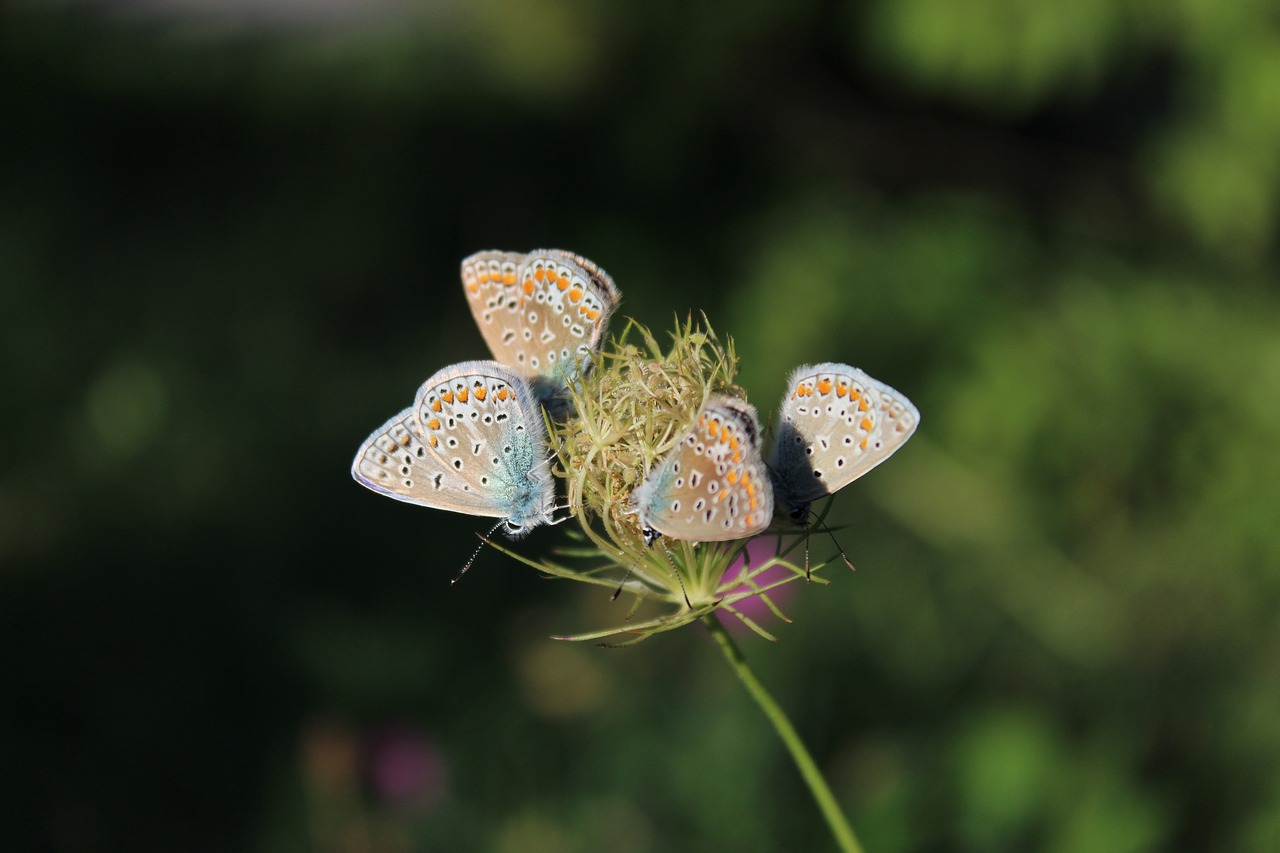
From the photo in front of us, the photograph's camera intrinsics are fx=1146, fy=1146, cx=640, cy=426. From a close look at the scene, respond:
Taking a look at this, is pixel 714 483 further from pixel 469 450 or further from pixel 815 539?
pixel 815 539

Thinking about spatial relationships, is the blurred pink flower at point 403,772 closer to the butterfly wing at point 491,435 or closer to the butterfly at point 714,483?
the butterfly wing at point 491,435

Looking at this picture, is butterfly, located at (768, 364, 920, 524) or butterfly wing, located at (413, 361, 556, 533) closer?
butterfly, located at (768, 364, 920, 524)

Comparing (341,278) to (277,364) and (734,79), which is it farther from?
(734,79)

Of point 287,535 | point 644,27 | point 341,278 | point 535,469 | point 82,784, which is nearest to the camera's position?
point 535,469

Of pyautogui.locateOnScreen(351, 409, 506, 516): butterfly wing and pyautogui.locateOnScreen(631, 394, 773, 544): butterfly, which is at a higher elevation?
pyautogui.locateOnScreen(631, 394, 773, 544): butterfly

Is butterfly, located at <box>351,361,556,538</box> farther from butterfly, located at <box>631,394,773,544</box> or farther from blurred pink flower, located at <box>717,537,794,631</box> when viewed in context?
blurred pink flower, located at <box>717,537,794,631</box>

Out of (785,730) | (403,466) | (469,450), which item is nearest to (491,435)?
(469,450)

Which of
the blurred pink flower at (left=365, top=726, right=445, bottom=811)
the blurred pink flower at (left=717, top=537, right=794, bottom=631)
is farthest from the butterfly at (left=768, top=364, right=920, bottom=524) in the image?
the blurred pink flower at (left=365, top=726, right=445, bottom=811)

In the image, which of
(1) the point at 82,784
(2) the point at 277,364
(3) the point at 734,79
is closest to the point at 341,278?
(2) the point at 277,364
